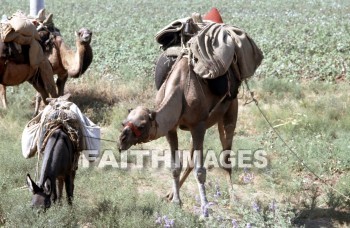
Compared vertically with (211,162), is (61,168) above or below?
above

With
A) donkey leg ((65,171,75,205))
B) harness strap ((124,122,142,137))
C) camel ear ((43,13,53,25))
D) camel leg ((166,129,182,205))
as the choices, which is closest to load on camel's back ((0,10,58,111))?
camel ear ((43,13,53,25))

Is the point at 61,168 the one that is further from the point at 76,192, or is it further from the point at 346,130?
the point at 346,130

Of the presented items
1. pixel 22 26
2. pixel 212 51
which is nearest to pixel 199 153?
pixel 212 51

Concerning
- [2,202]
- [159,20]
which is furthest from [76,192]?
[159,20]

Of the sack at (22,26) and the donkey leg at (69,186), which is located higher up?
the sack at (22,26)

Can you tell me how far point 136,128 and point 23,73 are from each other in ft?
14.9

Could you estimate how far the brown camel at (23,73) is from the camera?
30.8 ft

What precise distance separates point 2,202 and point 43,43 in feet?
16.5

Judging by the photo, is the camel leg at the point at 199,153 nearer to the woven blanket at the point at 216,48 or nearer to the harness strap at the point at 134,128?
the woven blanket at the point at 216,48

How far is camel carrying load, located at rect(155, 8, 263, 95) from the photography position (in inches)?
269

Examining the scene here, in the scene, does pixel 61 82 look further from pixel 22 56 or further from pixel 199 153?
pixel 199 153

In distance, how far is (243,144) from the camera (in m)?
9.82

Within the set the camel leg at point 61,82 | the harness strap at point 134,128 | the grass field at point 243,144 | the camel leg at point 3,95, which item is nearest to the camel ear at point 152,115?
the harness strap at point 134,128

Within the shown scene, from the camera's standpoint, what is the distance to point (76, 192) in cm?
778
